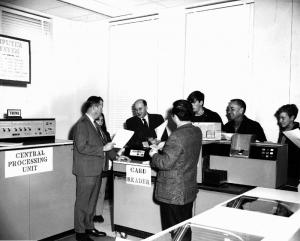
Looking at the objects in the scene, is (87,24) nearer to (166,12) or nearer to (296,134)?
(166,12)

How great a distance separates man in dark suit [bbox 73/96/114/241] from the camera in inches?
158

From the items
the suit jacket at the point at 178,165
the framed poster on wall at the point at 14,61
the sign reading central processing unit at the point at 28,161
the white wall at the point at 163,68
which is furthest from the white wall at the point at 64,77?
the suit jacket at the point at 178,165

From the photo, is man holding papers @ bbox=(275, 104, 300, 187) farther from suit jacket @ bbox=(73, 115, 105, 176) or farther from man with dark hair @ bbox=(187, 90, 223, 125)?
suit jacket @ bbox=(73, 115, 105, 176)

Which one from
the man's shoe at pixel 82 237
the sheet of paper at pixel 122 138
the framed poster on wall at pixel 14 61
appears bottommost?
the man's shoe at pixel 82 237

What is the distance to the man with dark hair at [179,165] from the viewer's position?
295cm

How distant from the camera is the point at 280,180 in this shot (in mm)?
3320

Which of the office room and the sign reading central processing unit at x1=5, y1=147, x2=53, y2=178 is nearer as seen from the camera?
the sign reading central processing unit at x1=5, y1=147, x2=53, y2=178

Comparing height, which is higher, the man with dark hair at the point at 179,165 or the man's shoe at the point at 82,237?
the man with dark hair at the point at 179,165

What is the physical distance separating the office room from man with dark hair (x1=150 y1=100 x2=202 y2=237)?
0.50 meters

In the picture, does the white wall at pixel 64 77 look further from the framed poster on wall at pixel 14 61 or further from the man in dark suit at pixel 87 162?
the man in dark suit at pixel 87 162

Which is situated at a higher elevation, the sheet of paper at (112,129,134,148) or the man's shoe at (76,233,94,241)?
the sheet of paper at (112,129,134,148)

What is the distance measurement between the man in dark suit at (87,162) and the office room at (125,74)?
198 millimetres

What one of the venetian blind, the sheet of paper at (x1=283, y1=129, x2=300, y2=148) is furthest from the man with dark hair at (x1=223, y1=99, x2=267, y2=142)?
the venetian blind

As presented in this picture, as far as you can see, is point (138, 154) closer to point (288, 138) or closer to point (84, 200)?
point (84, 200)
